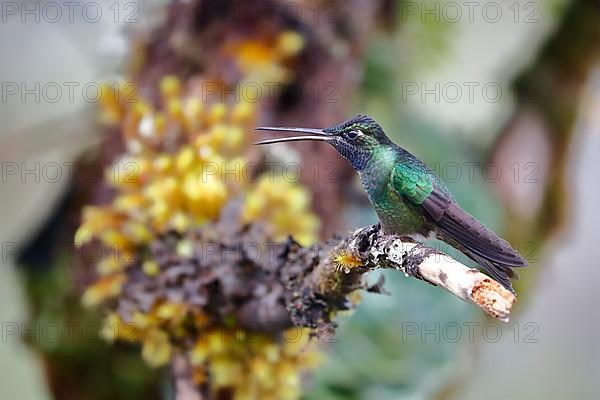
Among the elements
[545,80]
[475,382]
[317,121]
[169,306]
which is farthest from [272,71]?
[475,382]

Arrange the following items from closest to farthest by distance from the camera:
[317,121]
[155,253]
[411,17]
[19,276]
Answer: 1. [155,253]
2. [317,121]
3. [19,276]
4. [411,17]

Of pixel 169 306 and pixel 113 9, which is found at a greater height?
pixel 113 9

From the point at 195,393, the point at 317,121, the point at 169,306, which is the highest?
the point at 317,121

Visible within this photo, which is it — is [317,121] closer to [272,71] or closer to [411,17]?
[272,71]

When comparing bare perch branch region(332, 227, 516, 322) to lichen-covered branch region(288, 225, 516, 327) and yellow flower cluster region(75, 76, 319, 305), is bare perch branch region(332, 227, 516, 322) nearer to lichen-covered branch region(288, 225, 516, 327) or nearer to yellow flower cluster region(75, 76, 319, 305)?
lichen-covered branch region(288, 225, 516, 327)

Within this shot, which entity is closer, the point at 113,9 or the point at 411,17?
the point at 113,9
